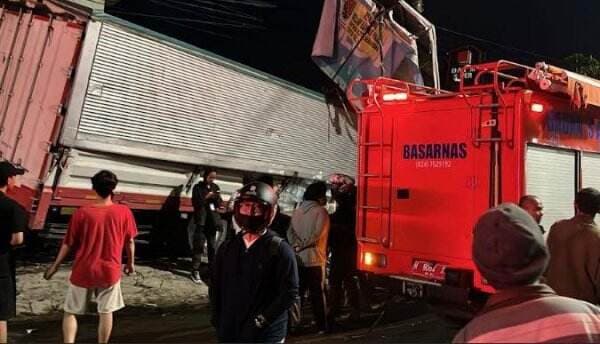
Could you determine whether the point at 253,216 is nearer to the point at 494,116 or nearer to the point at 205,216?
the point at 494,116

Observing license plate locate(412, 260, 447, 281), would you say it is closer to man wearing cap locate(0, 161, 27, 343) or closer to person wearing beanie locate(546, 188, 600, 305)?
person wearing beanie locate(546, 188, 600, 305)

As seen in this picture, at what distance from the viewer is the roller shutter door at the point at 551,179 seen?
5961 mm

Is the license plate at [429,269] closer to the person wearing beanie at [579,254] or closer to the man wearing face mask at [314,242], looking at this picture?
Answer: the man wearing face mask at [314,242]

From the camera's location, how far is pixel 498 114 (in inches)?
235

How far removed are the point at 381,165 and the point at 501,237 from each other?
17.5ft

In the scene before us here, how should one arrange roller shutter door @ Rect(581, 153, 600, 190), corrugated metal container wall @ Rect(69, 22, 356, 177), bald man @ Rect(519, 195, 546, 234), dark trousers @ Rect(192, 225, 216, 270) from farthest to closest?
dark trousers @ Rect(192, 225, 216, 270), corrugated metal container wall @ Rect(69, 22, 356, 177), roller shutter door @ Rect(581, 153, 600, 190), bald man @ Rect(519, 195, 546, 234)

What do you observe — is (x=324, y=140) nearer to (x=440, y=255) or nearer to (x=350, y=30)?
(x=350, y=30)

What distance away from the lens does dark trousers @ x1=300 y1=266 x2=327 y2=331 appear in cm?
699

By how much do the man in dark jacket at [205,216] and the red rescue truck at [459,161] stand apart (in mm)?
3273

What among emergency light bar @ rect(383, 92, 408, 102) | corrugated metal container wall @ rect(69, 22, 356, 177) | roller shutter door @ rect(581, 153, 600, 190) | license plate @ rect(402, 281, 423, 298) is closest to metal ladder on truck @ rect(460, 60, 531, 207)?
emergency light bar @ rect(383, 92, 408, 102)

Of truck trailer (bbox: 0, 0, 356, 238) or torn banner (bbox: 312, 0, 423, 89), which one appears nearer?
truck trailer (bbox: 0, 0, 356, 238)

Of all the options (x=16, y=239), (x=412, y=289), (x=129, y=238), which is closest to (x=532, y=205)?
(x=412, y=289)

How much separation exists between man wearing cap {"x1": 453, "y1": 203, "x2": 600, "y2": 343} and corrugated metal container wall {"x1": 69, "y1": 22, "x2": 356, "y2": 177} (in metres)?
7.21

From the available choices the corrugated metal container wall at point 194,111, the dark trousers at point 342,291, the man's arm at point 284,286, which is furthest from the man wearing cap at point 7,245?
the dark trousers at point 342,291
